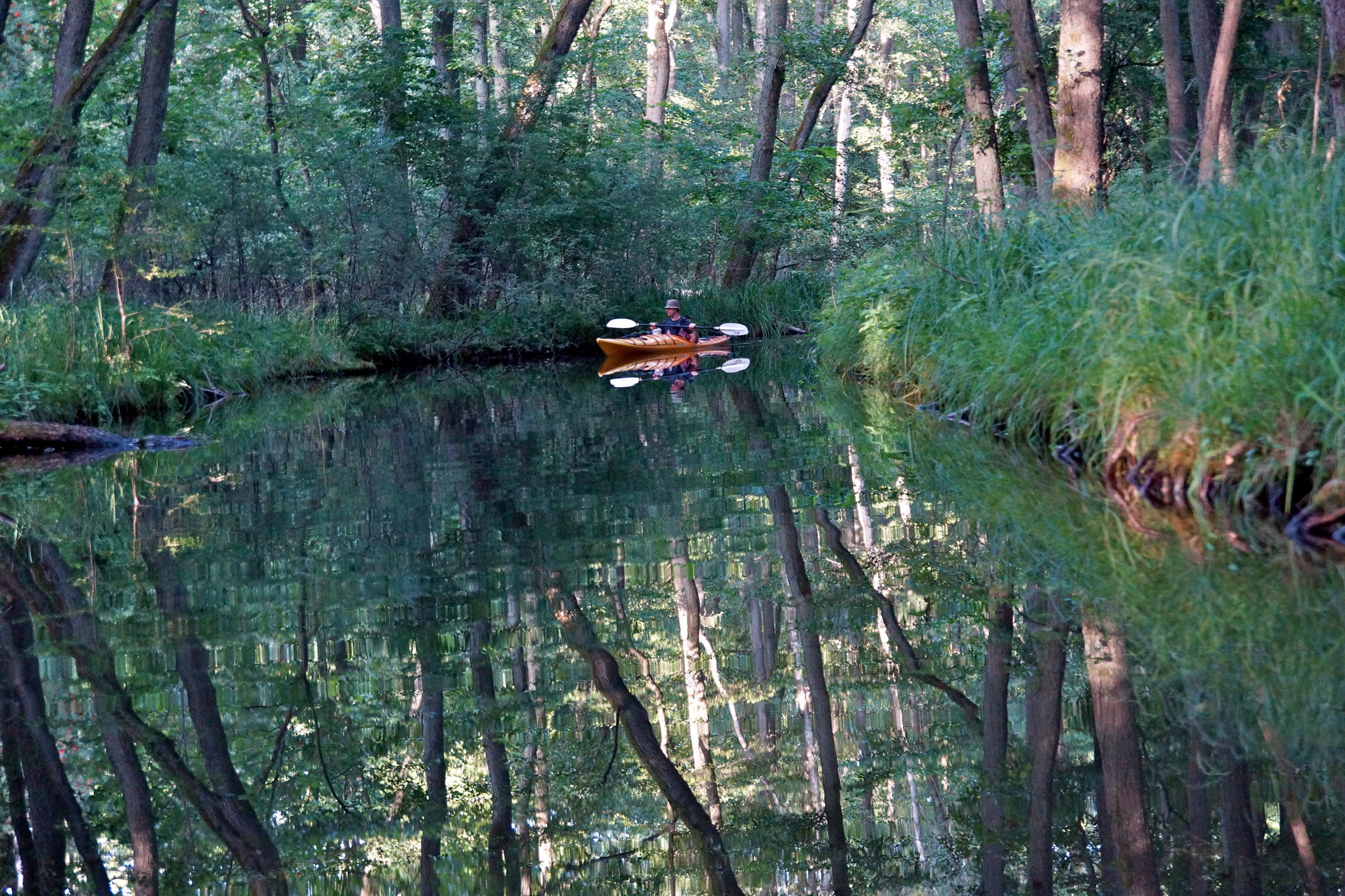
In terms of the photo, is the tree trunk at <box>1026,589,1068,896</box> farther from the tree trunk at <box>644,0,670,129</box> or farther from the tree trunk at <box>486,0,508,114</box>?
the tree trunk at <box>644,0,670,129</box>

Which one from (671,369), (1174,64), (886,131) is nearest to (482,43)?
(671,369)

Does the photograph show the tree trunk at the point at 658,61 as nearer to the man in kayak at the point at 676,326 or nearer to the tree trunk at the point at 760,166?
the tree trunk at the point at 760,166

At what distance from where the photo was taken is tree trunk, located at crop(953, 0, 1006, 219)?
1745 cm

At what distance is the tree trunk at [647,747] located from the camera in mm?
2732

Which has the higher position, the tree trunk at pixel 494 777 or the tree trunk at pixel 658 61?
the tree trunk at pixel 658 61

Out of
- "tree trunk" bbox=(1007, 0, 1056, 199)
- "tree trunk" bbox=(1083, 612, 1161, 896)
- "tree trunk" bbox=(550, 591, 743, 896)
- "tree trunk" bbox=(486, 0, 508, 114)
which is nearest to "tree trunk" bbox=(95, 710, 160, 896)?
"tree trunk" bbox=(550, 591, 743, 896)

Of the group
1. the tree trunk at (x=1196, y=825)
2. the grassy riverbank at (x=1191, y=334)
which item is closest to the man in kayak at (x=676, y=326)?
the grassy riverbank at (x=1191, y=334)

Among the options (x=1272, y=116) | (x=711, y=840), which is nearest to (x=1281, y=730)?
(x=711, y=840)

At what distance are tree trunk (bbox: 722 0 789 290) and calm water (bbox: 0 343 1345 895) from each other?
20277 millimetres

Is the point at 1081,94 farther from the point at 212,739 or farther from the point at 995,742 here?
the point at 212,739

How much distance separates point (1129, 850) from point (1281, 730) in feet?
1.65

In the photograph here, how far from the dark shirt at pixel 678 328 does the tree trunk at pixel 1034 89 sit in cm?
841

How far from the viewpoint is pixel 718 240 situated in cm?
2911

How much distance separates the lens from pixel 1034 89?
1498 centimetres
